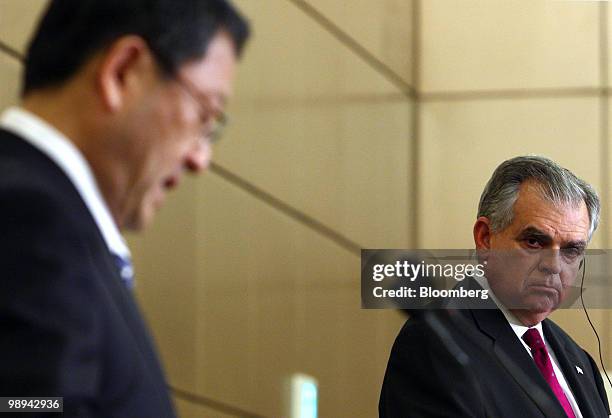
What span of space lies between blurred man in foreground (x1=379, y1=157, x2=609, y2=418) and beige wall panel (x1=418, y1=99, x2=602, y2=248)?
438 centimetres

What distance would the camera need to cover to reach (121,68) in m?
1.43

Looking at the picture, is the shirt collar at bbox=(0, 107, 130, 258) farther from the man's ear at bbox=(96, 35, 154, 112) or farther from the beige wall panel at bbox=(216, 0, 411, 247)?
the beige wall panel at bbox=(216, 0, 411, 247)

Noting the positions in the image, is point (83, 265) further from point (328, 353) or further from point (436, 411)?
point (328, 353)

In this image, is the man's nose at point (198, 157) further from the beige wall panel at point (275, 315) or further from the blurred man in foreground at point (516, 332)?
the beige wall panel at point (275, 315)

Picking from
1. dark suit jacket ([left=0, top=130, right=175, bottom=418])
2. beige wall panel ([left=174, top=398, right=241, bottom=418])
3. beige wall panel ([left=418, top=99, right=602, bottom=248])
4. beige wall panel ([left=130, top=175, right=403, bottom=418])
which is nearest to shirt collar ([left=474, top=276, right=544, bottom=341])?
dark suit jacket ([left=0, top=130, right=175, bottom=418])

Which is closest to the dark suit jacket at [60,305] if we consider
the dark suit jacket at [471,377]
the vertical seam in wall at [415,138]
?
the dark suit jacket at [471,377]

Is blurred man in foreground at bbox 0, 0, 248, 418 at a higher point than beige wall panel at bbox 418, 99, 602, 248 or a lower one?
lower

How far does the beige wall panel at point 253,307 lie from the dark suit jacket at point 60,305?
134 inches

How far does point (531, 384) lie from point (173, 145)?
159cm

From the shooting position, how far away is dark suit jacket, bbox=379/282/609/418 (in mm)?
2748

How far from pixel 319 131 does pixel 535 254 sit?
3.48 m

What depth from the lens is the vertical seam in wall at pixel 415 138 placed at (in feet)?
25.6

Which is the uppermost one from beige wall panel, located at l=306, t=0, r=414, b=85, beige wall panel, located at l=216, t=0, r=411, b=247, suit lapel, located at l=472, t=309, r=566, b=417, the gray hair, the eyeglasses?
beige wall panel, located at l=306, t=0, r=414, b=85

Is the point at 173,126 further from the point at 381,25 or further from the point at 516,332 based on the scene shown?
the point at 381,25
